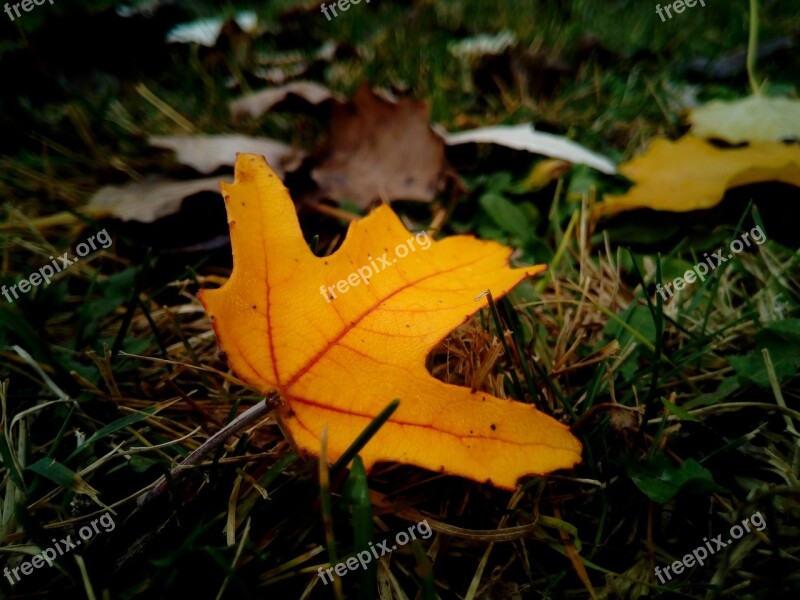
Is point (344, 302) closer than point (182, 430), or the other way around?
point (344, 302)

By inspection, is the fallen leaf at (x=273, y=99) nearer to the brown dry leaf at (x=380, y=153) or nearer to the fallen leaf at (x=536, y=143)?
the brown dry leaf at (x=380, y=153)

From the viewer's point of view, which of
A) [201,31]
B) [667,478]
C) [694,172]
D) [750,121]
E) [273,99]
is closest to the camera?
[667,478]

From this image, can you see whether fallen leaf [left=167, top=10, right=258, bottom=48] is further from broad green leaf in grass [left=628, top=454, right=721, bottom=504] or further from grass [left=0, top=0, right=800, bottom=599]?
broad green leaf in grass [left=628, top=454, right=721, bottom=504]

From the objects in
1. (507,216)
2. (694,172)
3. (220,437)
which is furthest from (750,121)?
(220,437)

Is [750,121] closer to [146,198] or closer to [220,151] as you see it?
[220,151]

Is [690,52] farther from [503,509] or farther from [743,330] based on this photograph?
[503,509]

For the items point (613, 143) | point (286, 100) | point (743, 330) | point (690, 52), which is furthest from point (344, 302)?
point (690, 52)
